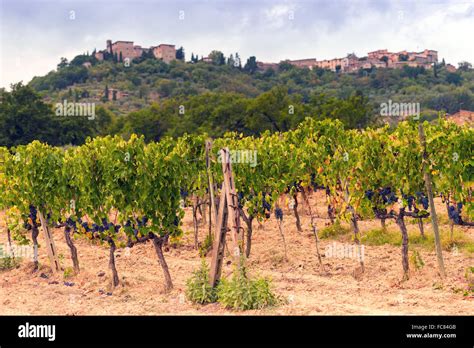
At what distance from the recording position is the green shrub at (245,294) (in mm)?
8859

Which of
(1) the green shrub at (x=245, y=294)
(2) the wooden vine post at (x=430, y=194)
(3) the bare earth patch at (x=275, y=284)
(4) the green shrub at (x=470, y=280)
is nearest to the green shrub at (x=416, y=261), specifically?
(3) the bare earth patch at (x=275, y=284)

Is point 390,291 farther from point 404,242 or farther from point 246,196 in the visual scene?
point 246,196

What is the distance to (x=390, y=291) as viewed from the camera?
1062 centimetres

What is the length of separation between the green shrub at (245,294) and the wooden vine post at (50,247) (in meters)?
5.44

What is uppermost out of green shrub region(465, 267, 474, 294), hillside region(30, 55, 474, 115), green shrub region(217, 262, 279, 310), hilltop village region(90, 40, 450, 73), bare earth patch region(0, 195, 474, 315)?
hilltop village region(90, 40, 450, 73)

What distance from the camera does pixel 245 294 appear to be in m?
8.88

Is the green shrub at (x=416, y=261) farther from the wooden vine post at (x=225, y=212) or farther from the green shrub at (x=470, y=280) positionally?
the wooden vine post at (x=225, y=212)

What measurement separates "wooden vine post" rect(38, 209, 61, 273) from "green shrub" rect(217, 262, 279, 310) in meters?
5.44

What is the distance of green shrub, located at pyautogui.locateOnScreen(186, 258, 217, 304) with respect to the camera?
31.4ft

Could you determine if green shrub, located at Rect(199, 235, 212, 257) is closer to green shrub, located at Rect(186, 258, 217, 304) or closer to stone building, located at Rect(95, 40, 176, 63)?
green shrub, located at Rect(186, 258, 217, 304)

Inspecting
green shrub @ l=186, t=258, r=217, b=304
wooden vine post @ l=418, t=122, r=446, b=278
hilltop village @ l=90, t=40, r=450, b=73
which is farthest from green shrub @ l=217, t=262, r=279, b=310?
hilltop village @ l=90, t=40, r=450, b=73

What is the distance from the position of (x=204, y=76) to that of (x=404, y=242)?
91.0m

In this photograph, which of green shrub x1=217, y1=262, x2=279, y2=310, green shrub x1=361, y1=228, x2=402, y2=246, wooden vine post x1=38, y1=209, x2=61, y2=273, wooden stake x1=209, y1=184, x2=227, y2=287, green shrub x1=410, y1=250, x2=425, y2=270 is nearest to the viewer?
green shrub x1=217, y1=262, x2=279, y2=310

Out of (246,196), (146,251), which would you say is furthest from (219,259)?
(146,251)
